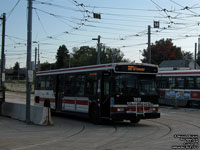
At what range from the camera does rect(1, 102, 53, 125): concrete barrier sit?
15.9 m

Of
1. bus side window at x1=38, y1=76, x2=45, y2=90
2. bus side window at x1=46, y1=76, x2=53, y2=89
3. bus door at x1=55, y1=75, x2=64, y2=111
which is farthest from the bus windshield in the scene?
bus side window at x1=38, y1=76, x2=45, y2=90

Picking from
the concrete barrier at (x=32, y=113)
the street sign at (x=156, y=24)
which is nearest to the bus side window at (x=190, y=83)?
the street sign at (x=156, y=24)

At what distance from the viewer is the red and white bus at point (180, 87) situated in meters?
26.1

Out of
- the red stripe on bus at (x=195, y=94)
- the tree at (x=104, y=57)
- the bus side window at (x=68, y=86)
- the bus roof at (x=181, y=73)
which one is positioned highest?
the tree at (x=104, y=57)

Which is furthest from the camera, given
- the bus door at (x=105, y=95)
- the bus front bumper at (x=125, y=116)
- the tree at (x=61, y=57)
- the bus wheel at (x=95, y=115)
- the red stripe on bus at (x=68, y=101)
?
the tree at (x=61, y=57)

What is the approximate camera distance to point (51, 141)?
36.4 feet

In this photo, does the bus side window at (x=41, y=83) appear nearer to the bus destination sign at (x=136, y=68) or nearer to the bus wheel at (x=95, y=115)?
the bus wheel at (x=95, y=115)

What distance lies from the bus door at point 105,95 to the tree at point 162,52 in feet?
251

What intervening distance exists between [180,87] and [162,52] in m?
66.1

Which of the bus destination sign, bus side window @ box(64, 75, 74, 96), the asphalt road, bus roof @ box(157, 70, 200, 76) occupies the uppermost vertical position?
bus roof @ box(157, 70, 200, 76)

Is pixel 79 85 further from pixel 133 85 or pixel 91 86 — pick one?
pixel 133 85

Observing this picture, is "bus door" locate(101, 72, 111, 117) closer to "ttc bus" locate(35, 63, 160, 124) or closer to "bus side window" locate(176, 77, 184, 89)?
"ttc bus" locate(35, 63, 160, 124)

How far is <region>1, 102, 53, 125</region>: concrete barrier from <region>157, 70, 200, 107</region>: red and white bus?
519 inches

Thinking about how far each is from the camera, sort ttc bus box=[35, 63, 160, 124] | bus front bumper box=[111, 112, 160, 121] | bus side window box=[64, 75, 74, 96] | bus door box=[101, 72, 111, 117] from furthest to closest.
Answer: bus side window box=[64, 75, 74, 96] → bus door box=[101, 72, 111, 117] → ttc bus box=[35, 63, 160, 124] → bus front bumper box=[111, 112, 160, 121]
